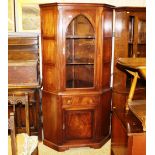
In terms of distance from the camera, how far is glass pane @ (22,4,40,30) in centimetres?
311

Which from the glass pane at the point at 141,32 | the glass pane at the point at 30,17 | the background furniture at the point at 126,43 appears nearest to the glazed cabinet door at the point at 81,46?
the background furniture at the point at 126,43

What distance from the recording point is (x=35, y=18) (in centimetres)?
314

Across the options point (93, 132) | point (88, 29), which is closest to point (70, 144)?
point (93, 132)

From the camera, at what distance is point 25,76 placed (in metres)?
2.91

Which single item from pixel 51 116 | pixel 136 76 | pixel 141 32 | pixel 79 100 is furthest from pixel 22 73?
pixel 141 32

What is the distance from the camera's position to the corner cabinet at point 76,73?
277cm

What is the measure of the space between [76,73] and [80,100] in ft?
1.35

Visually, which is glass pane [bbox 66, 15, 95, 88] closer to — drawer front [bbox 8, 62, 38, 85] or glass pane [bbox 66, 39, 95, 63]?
glass pane [bbox 66, 39, 95, 63]

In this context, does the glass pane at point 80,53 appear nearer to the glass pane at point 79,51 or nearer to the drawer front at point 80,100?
the glass pane at point 79,51

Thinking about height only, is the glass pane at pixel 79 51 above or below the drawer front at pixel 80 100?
above

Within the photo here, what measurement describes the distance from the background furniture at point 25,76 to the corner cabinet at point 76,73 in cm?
13

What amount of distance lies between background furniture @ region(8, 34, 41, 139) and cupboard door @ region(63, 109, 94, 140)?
0.42 m

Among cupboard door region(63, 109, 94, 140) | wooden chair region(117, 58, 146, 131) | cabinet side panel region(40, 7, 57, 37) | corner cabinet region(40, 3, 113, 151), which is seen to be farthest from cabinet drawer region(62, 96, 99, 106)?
wooden chair region(117, 58, 146, 131)

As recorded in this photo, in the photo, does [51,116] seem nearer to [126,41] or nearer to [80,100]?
[80,100]
